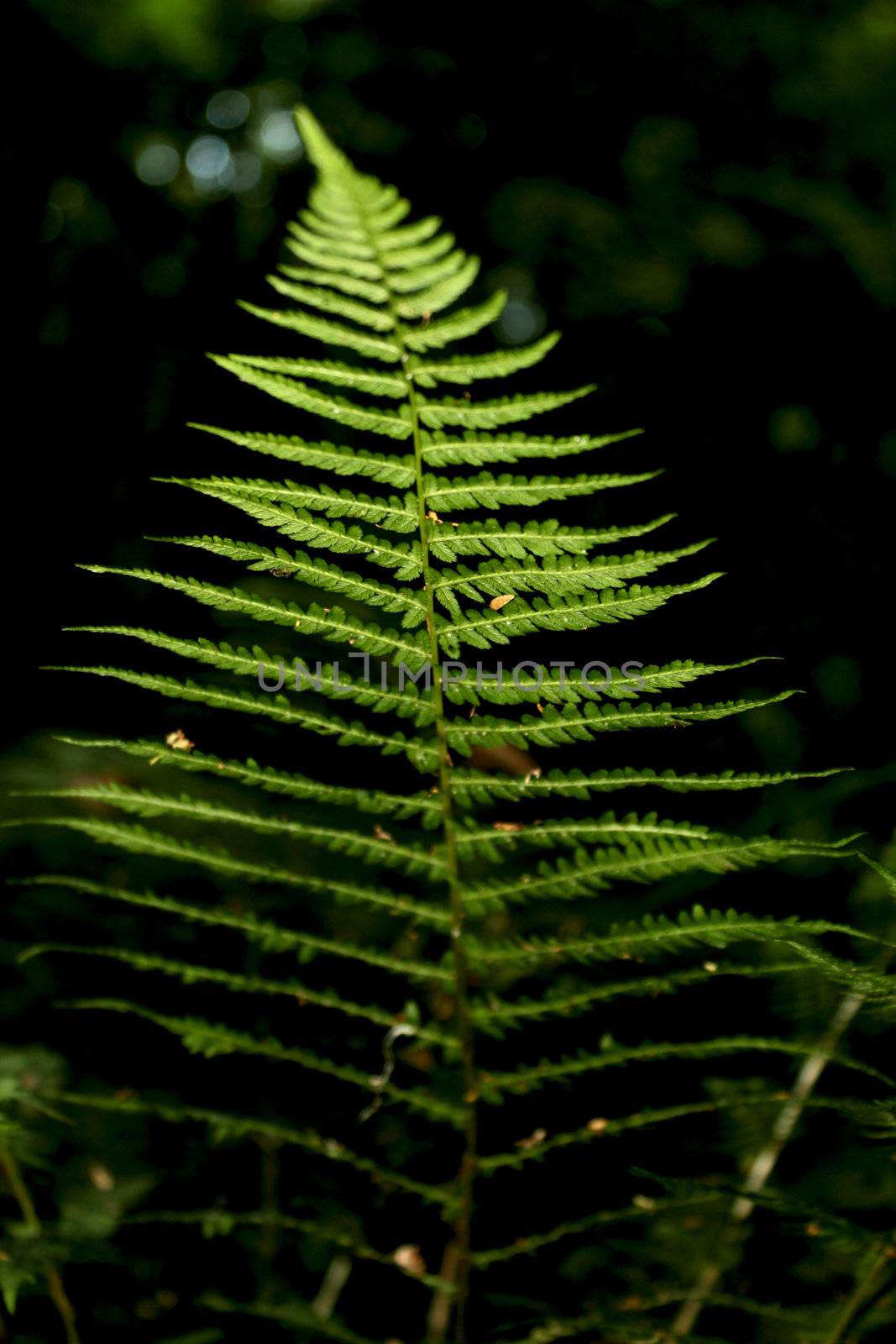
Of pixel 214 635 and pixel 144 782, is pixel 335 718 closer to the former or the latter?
pixel 144 782

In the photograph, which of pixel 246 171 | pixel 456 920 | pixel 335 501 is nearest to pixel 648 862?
pixel 456 920

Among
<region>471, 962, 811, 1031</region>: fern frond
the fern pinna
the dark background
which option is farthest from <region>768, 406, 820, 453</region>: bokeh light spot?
<region>471, 962, 811, 1031</region>: fern frond

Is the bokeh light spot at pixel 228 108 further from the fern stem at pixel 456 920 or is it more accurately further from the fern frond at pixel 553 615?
the fern frond at pixel 553 615

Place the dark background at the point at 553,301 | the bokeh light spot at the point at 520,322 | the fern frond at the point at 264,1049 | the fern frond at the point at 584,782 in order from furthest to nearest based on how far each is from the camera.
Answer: the bokeh light spot at the point at 520,322 → the dark background at the point at 553,301 → the fern frond at the point at 264,1049 → the fern frond at the point at 584,782

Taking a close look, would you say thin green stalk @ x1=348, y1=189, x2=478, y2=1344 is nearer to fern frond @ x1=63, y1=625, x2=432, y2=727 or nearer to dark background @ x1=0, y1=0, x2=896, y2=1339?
fern frond @ x1=63, y1=625, x2=432, y2=727

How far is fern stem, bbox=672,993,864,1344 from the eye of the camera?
1.24 meters

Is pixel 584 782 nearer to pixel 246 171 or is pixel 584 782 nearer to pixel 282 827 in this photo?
pixel 282 827

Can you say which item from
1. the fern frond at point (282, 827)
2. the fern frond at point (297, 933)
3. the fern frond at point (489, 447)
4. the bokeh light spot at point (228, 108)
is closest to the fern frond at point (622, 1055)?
the fern frond at point (297, 933)

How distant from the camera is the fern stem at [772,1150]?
124cm

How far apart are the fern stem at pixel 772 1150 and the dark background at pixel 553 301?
0.32 feet

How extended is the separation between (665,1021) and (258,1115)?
0.67 metres

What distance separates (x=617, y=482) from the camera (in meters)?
0.79

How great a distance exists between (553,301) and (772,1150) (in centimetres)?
176

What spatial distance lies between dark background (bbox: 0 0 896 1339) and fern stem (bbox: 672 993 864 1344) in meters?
0.10
